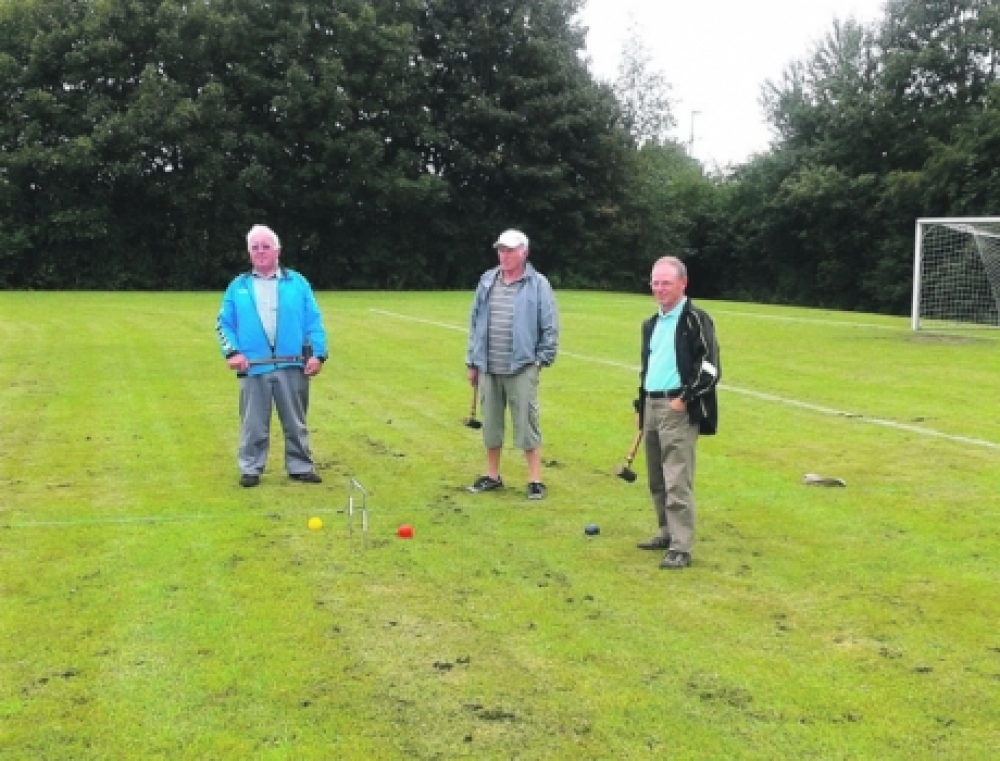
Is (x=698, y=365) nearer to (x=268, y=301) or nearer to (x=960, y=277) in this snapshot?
(x=268, y=301)

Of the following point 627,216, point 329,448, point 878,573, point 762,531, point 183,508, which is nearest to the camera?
point 878,573

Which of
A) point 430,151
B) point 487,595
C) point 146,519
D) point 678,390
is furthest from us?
point 430,151

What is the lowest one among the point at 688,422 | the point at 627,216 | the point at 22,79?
the point at 688,422

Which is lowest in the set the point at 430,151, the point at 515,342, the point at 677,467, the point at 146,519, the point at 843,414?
the point at 146,519

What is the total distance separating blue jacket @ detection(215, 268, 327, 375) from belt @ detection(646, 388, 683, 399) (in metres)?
3.07

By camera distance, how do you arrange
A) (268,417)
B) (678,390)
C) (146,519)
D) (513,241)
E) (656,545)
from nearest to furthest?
1. (678,390)
2. (656,545)
3. (146,519)
4. (513,241)
5. (268,417)

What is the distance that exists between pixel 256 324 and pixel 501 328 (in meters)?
1.93

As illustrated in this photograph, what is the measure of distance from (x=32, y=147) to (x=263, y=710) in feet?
126

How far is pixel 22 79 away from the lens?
38.7 metres

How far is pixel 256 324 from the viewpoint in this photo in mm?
8336

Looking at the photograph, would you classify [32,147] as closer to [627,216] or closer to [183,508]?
[627,216]

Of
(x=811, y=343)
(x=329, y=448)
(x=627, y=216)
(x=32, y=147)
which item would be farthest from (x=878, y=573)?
(x=627, y=216)

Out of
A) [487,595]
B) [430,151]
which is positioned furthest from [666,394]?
[430,151]

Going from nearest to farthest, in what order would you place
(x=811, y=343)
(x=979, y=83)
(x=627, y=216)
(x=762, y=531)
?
(x=762, y=531) < (x=811, y=343) < (x=979, y=83) < (x=627, y=216)
